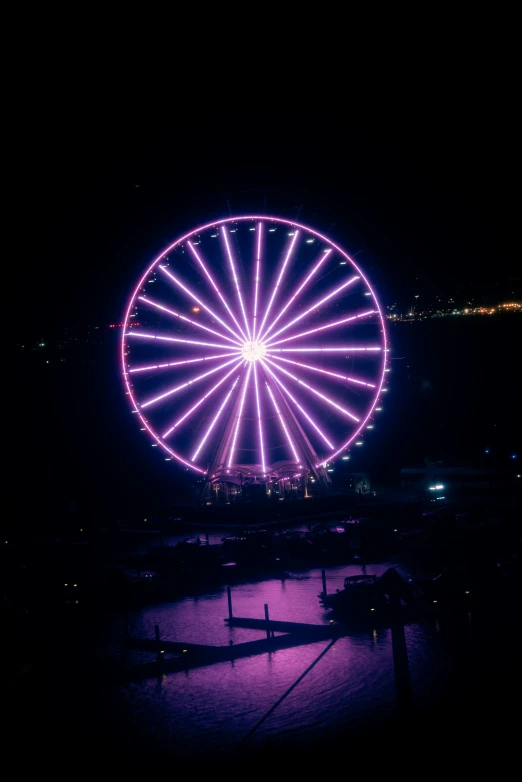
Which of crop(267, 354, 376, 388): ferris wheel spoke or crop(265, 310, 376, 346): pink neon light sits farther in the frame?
crop(267, 354, 376, 388): ferris wheel spoke

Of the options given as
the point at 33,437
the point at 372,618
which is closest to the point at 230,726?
the point at 372,618

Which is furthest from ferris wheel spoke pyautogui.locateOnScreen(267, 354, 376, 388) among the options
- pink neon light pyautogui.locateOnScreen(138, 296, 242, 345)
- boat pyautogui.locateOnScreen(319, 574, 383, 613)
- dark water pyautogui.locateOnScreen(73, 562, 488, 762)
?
dark water pyautogui.locateOnScreen(73, 562, 488, 762)

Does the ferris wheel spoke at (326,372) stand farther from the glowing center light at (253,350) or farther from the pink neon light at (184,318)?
the pink neon light at (184,318)

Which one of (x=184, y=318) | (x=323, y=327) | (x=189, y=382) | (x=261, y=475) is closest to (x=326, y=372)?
(x=323, y=327)

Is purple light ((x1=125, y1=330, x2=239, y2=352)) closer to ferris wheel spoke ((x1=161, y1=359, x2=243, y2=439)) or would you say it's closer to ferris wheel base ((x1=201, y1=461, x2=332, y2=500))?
ferris wheel spoke ((x1=161, y1=359, x2=243, y2=439))

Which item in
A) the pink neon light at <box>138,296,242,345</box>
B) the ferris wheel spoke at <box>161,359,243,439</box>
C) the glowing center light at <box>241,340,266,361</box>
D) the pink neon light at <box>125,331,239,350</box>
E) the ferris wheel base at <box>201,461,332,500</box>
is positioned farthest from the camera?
the ferris wheel base at <box>201,461,332,500</box>

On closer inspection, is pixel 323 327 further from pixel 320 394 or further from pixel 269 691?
pixel 269 691

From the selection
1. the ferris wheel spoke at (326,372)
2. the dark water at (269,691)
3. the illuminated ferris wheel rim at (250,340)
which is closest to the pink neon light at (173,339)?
the illuminated ferris wheel rim at (250,340)

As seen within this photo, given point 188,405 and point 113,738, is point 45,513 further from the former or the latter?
point 113,738

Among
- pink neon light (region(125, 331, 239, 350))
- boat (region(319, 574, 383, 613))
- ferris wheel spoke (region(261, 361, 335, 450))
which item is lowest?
boat (region(319, 574, 383, 613))
